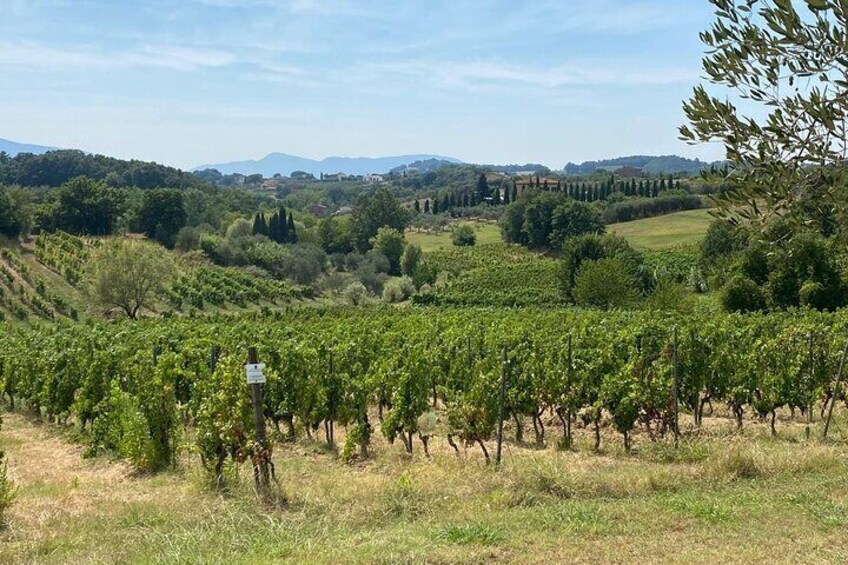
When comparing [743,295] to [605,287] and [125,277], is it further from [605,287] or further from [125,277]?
[125,277]

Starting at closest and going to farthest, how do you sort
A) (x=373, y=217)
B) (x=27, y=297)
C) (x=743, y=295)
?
1. (x=743, y=295)
2. (x=27, y=297)
3. (x=373, y=217)

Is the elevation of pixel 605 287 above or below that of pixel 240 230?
below

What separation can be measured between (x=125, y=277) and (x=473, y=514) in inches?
1687

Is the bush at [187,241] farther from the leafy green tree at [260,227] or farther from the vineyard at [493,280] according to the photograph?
the vineyard at [493,280]

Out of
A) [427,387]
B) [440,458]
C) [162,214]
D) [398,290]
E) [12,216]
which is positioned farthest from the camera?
[162,214]

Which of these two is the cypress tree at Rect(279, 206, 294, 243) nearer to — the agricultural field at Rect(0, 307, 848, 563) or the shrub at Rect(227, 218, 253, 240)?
the shrub at Rect(227, 218, 253, 240)

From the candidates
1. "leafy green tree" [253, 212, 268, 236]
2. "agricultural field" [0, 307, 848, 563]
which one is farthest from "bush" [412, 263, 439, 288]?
"agricultural field" [0, 307, 848, 563]

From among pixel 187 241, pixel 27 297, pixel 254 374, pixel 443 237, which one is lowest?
pixel 27 297

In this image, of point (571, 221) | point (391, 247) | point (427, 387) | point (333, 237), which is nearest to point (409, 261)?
point (391, 247)

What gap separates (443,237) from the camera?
116m

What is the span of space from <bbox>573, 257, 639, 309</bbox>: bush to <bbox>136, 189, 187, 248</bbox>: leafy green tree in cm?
5375

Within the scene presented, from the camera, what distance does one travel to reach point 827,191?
175 inches

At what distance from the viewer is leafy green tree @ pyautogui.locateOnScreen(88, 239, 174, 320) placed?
145 feet

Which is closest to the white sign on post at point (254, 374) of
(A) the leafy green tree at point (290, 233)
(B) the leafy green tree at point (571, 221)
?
(B) the leafy green tree at point (571, 221)
